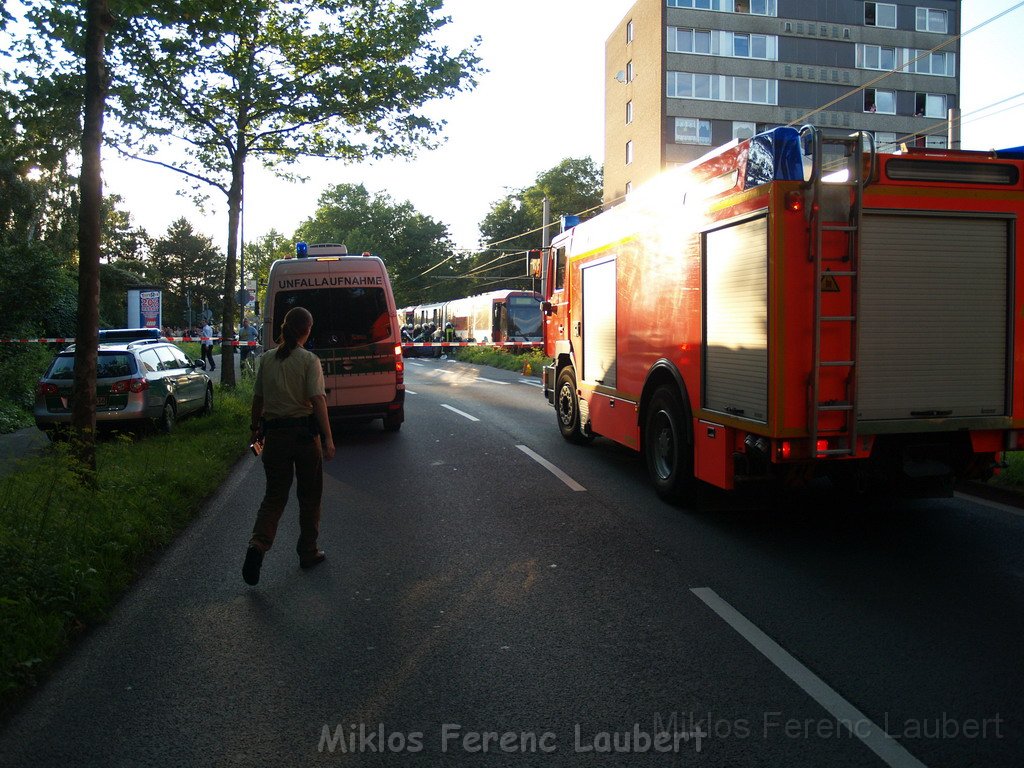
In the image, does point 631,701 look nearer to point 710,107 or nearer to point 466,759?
point 466,759

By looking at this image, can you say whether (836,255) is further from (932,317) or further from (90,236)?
(90,236)

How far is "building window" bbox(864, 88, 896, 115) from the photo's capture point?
52750 millimetres

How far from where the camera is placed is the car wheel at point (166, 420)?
45.1 feet

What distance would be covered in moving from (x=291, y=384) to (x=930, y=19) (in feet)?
191

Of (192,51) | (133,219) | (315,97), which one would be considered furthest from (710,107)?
(133,219)

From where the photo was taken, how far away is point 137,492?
805 centimetres

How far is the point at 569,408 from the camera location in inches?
493

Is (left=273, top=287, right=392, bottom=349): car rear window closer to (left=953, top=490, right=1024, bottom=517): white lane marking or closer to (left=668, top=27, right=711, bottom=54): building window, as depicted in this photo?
(left=953, top=490, right=1024, bottom=517): white lane marking

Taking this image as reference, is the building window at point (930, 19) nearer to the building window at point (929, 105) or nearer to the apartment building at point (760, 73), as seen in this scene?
the apartment building at point (760, 73)

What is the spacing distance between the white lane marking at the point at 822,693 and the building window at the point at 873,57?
55.1 m

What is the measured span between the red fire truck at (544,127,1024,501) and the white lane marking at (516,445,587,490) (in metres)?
2.05
